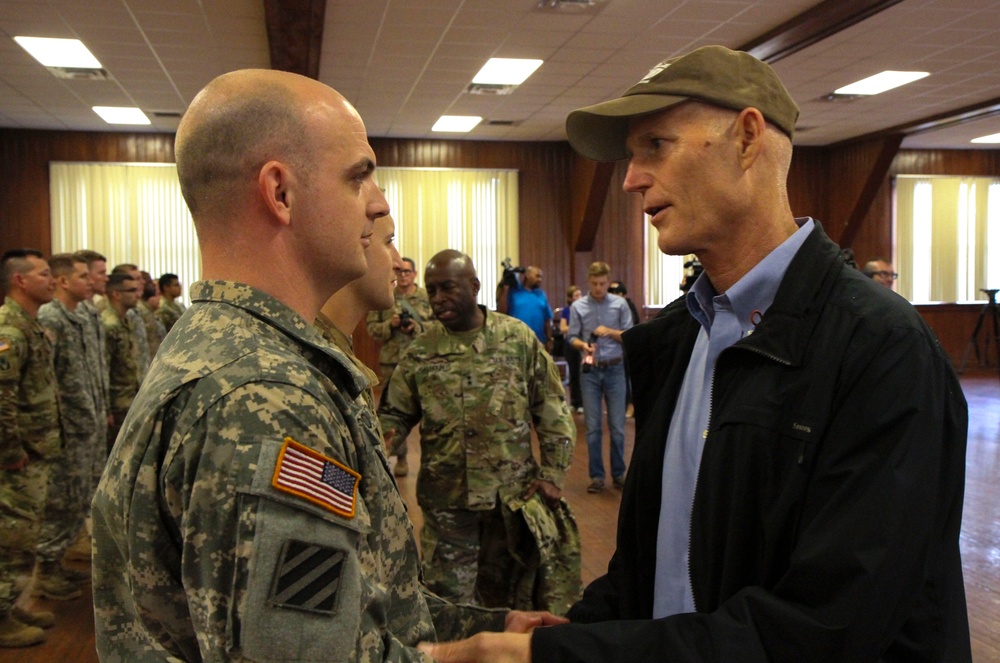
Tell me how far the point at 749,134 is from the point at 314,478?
885mm

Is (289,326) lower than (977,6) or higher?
lower

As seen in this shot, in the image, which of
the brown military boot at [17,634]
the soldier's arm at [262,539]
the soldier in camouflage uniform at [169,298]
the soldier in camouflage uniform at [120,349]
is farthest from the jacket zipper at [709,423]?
the soldier in camouflage uniform at [169,298]

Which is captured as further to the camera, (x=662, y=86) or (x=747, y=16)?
(x=747, y=16)

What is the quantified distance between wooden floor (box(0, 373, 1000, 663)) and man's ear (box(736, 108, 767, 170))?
2.91 meters

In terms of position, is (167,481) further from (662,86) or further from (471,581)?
(471,581)

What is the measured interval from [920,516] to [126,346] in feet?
18.7

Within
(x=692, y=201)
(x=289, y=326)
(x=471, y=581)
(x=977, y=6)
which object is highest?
(x=977, y=6)

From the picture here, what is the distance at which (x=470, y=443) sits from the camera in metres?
3.16

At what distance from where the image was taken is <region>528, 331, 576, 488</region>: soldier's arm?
327 cm

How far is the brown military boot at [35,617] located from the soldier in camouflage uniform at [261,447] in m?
3.40

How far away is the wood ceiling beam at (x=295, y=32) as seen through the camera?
6.11 m

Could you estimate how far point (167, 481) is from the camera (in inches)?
34.8

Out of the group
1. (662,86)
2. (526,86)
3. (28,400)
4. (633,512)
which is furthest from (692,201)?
(526,86)

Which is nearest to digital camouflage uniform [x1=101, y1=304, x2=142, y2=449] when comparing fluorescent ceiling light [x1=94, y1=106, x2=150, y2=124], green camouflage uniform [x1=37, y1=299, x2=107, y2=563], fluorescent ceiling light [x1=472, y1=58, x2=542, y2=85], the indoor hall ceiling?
green camouflage uniform [x1=37, y1=299, x2=107, y2=563]
